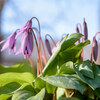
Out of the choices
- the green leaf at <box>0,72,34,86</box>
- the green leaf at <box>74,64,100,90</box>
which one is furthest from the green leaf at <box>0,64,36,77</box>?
the green leaf at <box>74,64,100,90</box>

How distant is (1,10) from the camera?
6.23 m

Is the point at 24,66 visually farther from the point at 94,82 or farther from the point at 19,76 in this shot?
the point at 94,82

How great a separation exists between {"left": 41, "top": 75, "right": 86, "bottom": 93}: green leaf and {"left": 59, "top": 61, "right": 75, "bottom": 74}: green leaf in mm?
59

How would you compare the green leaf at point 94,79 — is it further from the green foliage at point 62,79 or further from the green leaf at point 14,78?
the green leaf at point 14,78

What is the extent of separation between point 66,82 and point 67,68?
12 cm

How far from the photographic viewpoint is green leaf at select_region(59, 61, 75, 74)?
2.67 ft

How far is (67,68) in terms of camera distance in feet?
2.74

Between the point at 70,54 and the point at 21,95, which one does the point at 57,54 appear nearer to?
the point at 70,54

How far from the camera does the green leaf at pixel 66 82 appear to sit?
697 millimetres

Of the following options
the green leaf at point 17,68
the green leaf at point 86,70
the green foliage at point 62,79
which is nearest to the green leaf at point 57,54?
the green foliage at point 62,79

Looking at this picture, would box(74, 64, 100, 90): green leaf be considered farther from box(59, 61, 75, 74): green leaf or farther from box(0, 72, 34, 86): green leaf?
box(0, 72, 34, 86): green leaf

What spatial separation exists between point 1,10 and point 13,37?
548 centimetres

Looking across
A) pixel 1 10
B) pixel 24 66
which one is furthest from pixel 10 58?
pixel 24 66

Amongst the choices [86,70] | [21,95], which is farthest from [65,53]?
[21,95]
